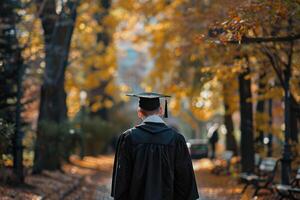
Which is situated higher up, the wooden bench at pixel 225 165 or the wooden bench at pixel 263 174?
the wooden bench at pixel 263 174

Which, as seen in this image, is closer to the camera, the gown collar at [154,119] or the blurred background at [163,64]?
the gown collar at [154,119]

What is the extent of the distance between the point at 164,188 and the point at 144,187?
22 centimetres

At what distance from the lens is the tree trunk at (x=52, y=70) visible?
72.7 ft

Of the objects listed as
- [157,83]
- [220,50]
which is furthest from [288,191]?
[157,83]

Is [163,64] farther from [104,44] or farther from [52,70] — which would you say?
[52,70]

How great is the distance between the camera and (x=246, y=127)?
22.3 meters

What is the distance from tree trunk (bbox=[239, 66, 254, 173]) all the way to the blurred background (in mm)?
30

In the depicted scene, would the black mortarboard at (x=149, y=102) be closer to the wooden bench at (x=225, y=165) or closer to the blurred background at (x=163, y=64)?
the blurred background at (x=163, y=64)

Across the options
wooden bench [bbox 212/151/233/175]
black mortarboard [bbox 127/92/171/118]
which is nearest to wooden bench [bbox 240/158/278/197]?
wooden bench [bbox 212/151/233/175]

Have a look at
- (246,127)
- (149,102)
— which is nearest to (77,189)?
(246,127)

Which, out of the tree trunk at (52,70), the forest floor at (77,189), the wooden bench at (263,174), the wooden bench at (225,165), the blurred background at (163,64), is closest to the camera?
the blurred background at (163,64)

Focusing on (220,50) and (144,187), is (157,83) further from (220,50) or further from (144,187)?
(144,187)

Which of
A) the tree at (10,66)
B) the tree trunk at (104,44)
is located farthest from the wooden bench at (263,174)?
the tree trunk at (104,44)

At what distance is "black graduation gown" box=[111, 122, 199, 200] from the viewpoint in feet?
26.6
